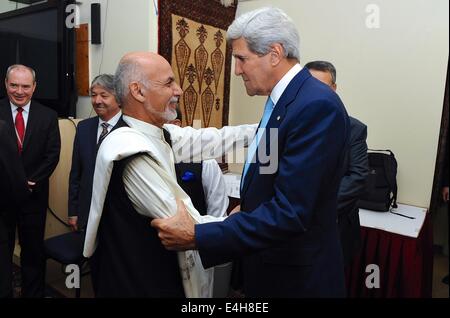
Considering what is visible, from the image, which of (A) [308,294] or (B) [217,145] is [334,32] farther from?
(A) [308,294]

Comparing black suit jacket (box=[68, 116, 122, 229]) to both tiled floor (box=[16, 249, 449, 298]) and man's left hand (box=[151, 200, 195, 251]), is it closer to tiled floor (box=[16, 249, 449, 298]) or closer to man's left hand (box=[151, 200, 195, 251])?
tiled floor (box=[16, 249, 449, 298])

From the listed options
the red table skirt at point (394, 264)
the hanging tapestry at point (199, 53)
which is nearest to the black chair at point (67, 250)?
the hanging tapestry at point (199, 53)

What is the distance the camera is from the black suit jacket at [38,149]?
244cm

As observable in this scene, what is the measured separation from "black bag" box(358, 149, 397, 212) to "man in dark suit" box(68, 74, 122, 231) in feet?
6.18

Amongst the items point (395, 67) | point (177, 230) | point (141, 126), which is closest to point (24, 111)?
point (141, 126)

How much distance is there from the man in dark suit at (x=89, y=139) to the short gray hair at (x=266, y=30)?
1514 millimetres

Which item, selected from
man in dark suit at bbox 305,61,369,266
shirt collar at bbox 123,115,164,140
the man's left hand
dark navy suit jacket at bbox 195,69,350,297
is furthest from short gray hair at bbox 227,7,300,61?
man in dark suit at bbox 305,61,369,266

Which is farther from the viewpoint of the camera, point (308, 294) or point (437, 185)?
point (437, 185)

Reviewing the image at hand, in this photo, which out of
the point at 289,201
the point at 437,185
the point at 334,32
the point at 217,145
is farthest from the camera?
the point at 334,32

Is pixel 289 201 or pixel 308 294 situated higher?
pixel 289 201

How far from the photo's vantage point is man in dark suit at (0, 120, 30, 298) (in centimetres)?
147
